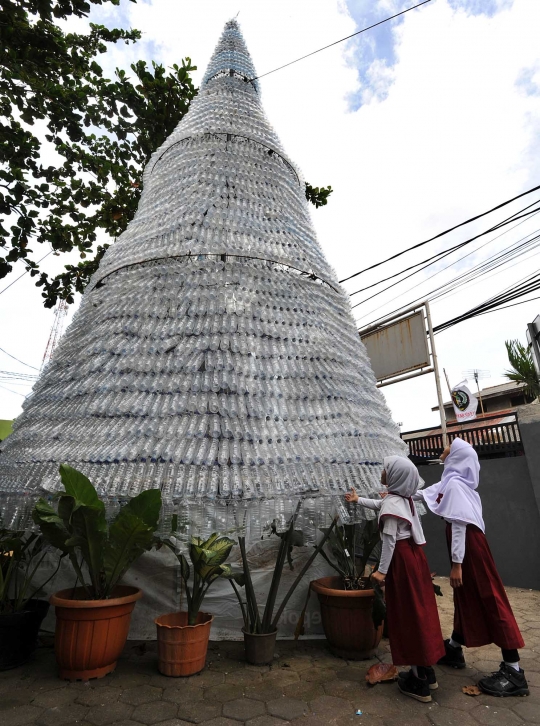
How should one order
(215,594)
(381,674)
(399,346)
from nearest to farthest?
(381,674)
(215,594)
(399,346)

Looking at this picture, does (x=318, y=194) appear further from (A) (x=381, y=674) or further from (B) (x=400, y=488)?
(A) (x=381, y=674)

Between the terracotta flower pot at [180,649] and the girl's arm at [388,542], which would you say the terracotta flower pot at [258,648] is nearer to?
the terracotta flower pot at [180,649]

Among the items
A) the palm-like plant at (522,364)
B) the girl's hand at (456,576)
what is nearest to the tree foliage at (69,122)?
the girl's hand at (456,576)

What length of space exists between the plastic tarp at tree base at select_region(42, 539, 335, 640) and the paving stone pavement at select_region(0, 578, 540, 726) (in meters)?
0.36

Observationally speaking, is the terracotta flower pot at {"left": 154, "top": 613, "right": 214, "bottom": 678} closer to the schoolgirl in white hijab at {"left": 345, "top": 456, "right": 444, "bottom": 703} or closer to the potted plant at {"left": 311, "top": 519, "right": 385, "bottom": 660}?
the potted plant at {"left": 311, "top": 519, "right": 385, "bottom": 660}

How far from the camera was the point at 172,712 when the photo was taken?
229 centimetres

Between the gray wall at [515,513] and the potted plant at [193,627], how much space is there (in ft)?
14.0

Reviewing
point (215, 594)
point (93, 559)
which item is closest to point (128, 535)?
point (93, 559)

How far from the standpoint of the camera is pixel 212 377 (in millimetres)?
2549

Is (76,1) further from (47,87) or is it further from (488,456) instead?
(488,456)

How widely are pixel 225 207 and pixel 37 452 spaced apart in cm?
218

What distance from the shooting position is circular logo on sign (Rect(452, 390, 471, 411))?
768cm

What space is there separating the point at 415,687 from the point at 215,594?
164 centimetres

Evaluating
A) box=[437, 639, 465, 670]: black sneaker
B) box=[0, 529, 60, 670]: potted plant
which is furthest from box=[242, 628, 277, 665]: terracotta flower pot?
box=[0, 529, 60, 670]: potted plant
